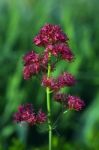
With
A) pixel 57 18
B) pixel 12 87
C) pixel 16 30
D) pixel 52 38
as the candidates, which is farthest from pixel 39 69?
pixel 57 18

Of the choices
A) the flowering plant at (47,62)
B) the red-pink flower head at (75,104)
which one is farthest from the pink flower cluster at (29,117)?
the red-pink flower head at (75,104)

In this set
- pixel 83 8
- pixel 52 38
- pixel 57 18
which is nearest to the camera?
pixel 52 38

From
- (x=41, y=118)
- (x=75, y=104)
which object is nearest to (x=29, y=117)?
(x=41, y=118)

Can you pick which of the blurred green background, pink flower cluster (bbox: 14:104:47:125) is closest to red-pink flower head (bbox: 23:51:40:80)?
pink flower cluster (bbox: 14:104:47:125)

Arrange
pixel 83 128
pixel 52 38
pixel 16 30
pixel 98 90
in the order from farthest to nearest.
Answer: pixel 16 30 < pixel 98 90 < pixel 83 128 < pixel 52 38

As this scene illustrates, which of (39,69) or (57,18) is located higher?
(57,18)

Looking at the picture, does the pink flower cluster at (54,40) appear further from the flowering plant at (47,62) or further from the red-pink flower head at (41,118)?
the red-pink flower head at (41,118)

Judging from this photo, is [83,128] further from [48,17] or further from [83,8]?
[83,8]
